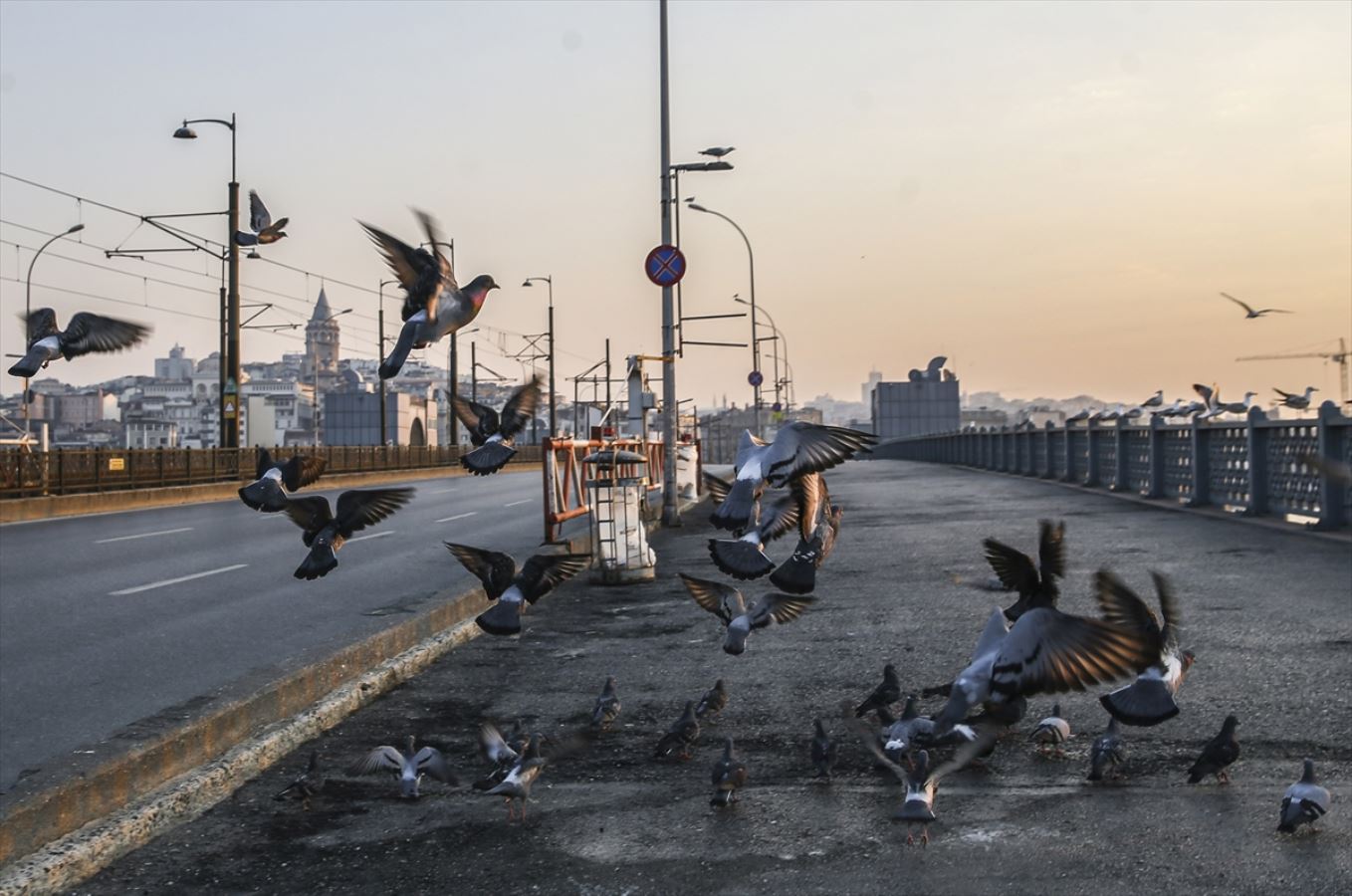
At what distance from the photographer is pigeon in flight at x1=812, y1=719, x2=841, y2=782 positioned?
643 cm

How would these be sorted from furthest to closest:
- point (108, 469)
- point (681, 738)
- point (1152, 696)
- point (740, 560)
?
point (108, 469), point (681, 738), point (1152, 696), point (740, 560)

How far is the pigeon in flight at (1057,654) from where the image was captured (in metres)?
2.51

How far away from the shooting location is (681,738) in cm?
691

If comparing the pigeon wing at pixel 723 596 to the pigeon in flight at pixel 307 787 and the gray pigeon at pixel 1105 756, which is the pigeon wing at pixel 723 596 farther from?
the gray pigeon at pixel 1105 756

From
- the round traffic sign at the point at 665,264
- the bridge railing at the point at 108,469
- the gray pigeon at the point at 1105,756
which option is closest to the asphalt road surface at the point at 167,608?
the gray pigeon at the point at 1105,756

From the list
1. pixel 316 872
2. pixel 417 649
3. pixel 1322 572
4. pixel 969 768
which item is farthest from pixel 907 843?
pixel 1322 572

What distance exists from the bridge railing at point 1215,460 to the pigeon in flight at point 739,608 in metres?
7.79

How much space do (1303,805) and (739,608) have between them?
2.95m

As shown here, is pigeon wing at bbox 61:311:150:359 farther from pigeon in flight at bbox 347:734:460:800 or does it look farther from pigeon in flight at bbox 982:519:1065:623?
pigeon in flight at bbox 347:734:460:800

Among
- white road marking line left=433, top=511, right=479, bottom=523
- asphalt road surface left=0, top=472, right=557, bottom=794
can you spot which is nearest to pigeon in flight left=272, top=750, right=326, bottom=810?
asphalt road surface left=0, top=472, right=557, bottom=794

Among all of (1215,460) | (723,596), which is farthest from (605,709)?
(1215,460)

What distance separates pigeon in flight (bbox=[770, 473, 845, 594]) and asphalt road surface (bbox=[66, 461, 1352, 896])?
1.61 metres

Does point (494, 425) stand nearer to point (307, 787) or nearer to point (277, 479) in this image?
point (277, 479)

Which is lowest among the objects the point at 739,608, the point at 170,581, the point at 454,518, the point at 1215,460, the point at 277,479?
the point at 454,518
